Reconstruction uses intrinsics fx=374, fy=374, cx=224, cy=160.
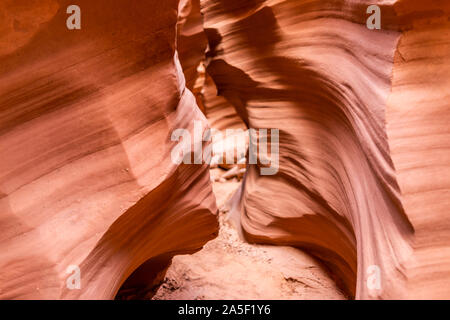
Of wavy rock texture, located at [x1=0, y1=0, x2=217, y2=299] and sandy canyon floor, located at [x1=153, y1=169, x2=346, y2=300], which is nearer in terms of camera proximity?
wavy rock texture, located at [x1=0, y1=0, x2=217, y2=299]

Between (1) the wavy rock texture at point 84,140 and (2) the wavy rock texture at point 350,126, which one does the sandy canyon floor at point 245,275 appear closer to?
(2) the wavy rock texture at point 350,126

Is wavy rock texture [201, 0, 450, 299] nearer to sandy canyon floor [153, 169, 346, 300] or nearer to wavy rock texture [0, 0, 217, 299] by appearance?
sandy canyon floor [153, 169, 346, 300]

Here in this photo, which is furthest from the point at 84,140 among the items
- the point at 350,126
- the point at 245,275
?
the point at 245,275

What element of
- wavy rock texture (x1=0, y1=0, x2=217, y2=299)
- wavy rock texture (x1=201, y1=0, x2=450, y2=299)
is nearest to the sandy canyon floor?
wavy rock texture (x1=201, y1=0, x2=450, y2=299)

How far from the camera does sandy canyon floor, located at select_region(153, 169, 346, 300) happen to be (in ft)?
10.8

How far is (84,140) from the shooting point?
1.93m

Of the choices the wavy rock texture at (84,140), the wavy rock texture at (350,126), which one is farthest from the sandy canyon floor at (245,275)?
the wavy rock texture at (84,140)

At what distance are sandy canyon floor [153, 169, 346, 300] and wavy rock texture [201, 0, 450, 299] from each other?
0.15 metres

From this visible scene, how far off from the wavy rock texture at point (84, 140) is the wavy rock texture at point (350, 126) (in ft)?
3.67

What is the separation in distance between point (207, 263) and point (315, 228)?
3.82 ft

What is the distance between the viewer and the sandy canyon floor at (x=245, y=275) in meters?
3.29

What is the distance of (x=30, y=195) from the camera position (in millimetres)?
1764
